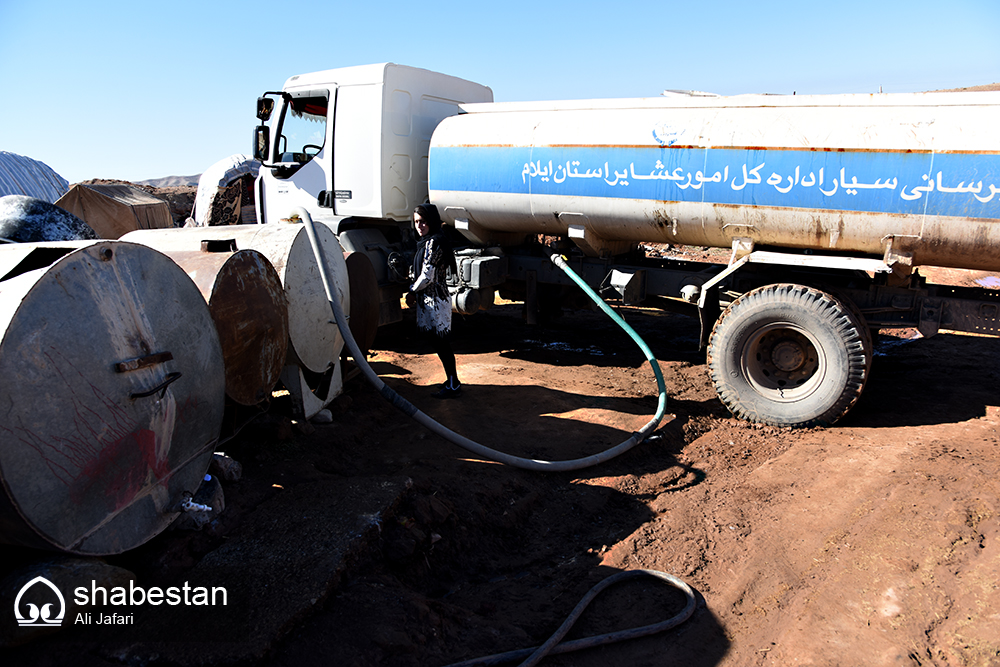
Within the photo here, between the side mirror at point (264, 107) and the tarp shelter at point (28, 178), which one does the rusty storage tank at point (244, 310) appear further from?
the tarp shelter at point (28, 178)

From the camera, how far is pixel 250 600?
2865 millimetres

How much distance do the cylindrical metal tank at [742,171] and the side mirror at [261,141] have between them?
8.14 feet

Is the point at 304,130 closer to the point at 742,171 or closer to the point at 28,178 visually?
the point at 742,171

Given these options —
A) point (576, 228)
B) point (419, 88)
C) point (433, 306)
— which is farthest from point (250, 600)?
point (419, 88)

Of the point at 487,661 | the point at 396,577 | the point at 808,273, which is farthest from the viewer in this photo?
the point at 808,273

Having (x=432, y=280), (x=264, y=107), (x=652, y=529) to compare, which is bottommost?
(x=652, y=529)

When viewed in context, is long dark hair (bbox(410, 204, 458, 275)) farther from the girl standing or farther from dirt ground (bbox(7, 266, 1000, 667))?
dirt ground (bbox(7, 266, 1000, 667))

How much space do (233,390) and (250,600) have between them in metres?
1.61

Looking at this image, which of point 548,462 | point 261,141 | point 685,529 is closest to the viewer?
point 685,529

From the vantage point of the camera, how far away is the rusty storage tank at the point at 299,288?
16.1ft

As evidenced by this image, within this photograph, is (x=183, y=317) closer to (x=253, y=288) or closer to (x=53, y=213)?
(x=253, y=288)

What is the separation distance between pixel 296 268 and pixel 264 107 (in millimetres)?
Answer: 4082

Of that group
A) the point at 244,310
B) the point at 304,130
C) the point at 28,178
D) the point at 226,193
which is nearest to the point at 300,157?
the point at 304,130

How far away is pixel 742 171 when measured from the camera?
18.3 feet
